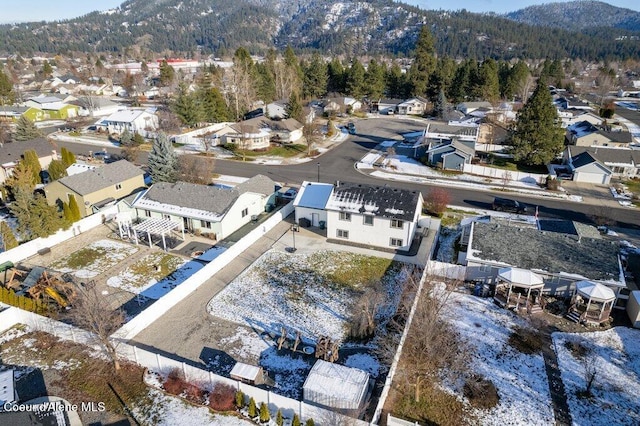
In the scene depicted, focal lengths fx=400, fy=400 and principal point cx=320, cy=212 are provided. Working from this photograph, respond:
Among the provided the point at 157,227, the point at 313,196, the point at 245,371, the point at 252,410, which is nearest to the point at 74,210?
the point at 157,227

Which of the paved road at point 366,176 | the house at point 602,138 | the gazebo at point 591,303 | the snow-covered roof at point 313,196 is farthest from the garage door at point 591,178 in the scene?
the snow-covered roof at point 313,196

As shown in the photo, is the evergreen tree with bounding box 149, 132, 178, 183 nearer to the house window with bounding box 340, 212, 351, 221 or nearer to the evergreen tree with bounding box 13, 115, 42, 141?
the house window with bounding box 340, 212, 351, 221

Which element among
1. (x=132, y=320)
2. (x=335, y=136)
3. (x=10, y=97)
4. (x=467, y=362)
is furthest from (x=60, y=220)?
(x=10, y=97)

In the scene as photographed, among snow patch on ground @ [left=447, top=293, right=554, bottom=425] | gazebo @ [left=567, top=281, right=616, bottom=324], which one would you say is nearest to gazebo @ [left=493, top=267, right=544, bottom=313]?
snow patch on ground @ [left=447, top=293, right=554, bottom=425]

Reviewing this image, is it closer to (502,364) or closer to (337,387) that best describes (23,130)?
(337,387)

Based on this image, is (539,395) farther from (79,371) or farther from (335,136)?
(335,136)

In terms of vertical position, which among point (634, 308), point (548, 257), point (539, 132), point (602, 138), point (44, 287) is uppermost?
point (539, 132)

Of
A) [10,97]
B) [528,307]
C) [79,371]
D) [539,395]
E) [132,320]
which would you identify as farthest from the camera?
[10,97]

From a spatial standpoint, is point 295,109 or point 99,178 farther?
point 295,109
